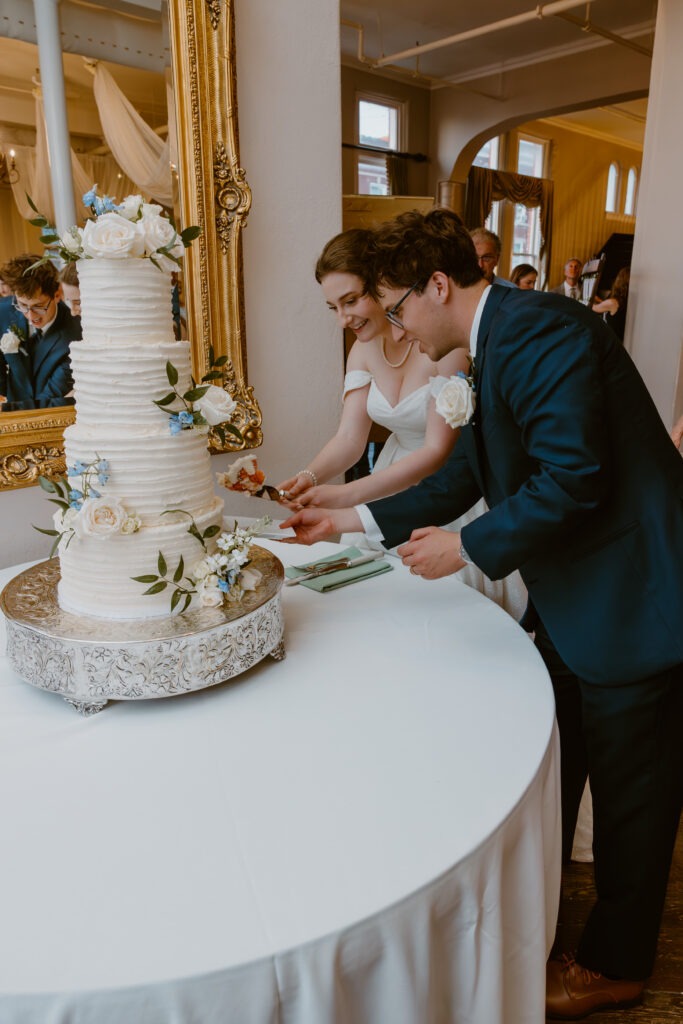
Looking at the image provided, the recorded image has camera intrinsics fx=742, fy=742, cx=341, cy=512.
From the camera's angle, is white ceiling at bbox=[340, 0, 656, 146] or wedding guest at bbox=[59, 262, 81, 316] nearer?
wedding guest at bbox=[59, 262, 81, 316]

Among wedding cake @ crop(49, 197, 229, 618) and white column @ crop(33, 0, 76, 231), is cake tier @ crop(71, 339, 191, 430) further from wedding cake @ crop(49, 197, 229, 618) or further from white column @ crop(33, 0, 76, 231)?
white column @ crop(33, 0, 76, 231)

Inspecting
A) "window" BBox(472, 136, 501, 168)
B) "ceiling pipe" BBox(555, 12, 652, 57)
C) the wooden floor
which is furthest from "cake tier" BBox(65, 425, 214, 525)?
"window" BBox(472, 136, 501, 168)

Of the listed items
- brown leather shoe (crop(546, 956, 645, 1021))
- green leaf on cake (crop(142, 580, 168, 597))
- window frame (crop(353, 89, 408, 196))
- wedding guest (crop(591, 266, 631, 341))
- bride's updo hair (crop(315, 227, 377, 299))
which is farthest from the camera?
window frame (crop(353, 89, 408, 196))

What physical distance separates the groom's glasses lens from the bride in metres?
0.82

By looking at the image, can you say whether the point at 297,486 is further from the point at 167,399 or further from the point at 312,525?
the point at 167,399

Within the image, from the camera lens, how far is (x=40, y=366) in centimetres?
203

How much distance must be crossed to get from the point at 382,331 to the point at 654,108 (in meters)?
2.99

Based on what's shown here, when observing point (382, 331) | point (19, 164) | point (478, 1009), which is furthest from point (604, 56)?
point (478, 1009)

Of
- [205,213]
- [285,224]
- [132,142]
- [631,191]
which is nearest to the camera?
[132,142]

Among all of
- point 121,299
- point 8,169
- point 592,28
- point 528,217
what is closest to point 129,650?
point 121,299

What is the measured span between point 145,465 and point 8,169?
3.52ft

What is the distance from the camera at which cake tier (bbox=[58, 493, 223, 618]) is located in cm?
134

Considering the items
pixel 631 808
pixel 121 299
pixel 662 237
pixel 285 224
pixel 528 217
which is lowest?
pixel 631 808

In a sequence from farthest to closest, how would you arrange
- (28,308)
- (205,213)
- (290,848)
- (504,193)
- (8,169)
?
(504,193), (205,213), (28,308), (8,169), (290,848)
